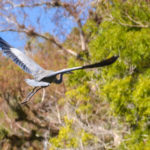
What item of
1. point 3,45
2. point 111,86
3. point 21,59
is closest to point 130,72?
point 111,86

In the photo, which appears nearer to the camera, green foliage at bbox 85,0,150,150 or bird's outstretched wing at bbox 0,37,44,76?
bird's outstretched wing at bbox 0,37,44,76

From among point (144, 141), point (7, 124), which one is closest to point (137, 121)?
point (144, 141)

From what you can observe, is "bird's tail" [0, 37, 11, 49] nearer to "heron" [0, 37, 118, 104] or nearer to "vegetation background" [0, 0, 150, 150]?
"heron" [0, 37, 118, 104]

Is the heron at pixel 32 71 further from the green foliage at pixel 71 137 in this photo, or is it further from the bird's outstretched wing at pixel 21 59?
the green foliage at pixel 71 137

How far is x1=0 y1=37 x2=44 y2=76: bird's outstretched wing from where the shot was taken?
3.70 meters

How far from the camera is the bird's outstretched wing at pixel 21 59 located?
370 centimetres

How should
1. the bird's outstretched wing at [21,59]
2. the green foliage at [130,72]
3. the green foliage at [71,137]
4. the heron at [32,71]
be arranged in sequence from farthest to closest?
1. the green foliage at [71,137]
2. the green foliage at [130,72]
3. the bird's outstretched wing at [21,59]
4. the heron at [32,71]

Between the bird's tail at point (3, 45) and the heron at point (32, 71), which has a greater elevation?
the bird's tail at point (3, 45)

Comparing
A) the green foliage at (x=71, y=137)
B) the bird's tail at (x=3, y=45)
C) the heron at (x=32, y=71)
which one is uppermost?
the bird's tail at (x=3, y=45)

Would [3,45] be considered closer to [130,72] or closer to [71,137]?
[130,72]

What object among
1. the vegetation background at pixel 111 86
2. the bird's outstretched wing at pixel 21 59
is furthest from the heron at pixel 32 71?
the vegetation background at pixel 111 86

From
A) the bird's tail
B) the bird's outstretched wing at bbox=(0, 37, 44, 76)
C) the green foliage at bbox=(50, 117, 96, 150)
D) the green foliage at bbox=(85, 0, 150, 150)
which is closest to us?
the bird's outstretched wing at bbox=(0, 37, 44, 76)

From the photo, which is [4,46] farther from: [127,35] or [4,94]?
[4,94]

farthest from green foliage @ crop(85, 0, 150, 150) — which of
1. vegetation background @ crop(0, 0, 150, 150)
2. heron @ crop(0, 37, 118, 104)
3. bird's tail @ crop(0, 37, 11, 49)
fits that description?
bird's tail @ crop(0, 37, 11, 49)
